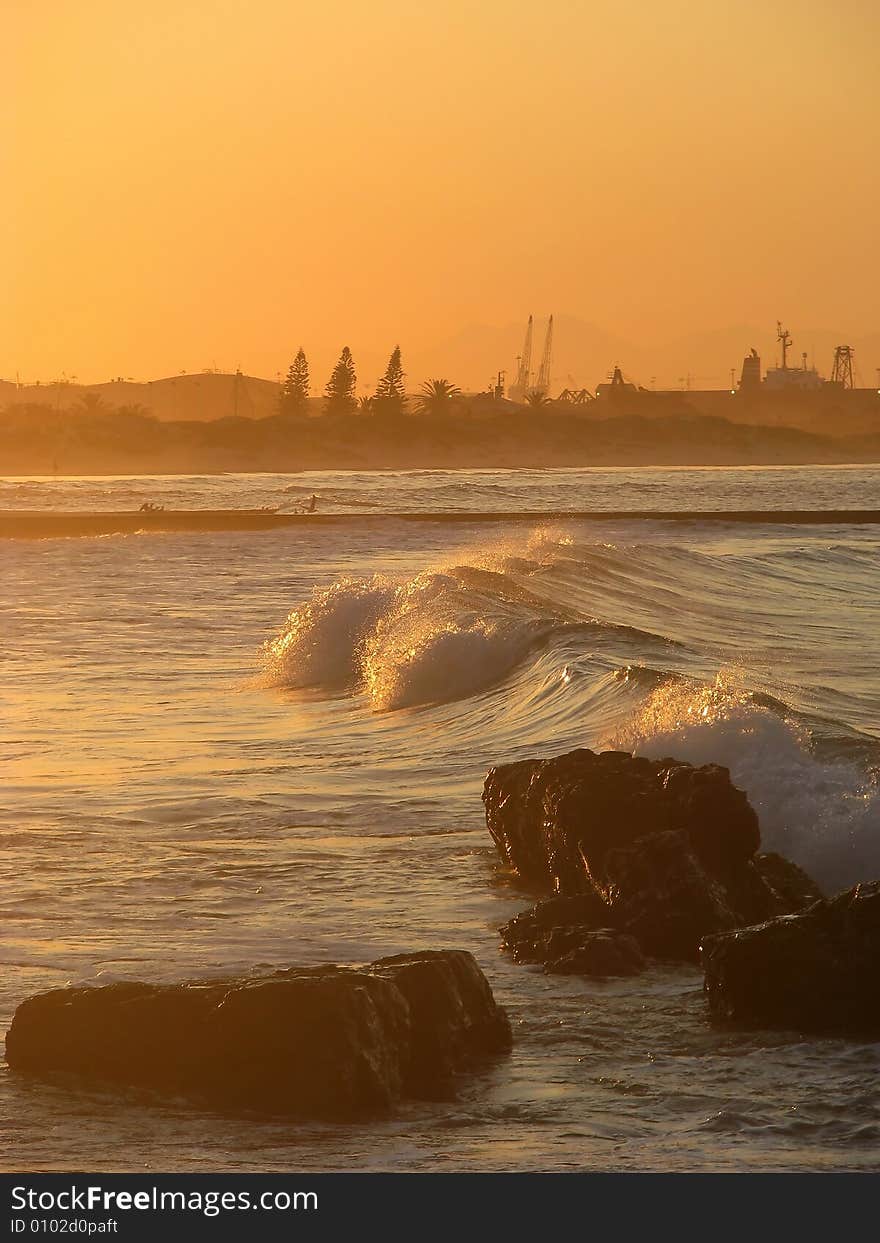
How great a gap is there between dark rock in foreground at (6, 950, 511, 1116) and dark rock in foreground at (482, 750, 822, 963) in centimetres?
133

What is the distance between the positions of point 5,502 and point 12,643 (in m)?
52.2

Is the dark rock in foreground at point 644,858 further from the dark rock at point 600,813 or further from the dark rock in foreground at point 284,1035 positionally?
the dark rock in foreground at point 284,1035

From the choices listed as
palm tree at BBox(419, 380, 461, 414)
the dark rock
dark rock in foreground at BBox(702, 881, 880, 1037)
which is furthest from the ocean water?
palm tree at BBox(419, 380, 461, 414)

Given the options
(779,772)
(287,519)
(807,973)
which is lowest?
(807,973)

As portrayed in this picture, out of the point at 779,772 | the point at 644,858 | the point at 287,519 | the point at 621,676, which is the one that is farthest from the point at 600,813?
the point at 287,519

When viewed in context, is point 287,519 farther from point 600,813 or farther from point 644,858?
point 644,858

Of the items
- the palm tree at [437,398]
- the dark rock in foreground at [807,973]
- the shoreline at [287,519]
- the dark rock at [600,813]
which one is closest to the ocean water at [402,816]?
the dark rock in foreground at [807,973]

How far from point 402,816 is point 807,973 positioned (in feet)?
14.3

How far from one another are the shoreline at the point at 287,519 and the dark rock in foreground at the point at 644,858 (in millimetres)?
40534

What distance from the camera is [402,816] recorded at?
11141mm

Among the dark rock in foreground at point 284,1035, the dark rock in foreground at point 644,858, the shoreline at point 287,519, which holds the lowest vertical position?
the dark rock in foreground at point 284,1035

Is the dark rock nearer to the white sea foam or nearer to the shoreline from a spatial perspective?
the white sea foam

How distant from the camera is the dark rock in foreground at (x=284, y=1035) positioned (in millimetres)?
6332

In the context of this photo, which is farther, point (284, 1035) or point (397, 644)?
point (397, 644)
